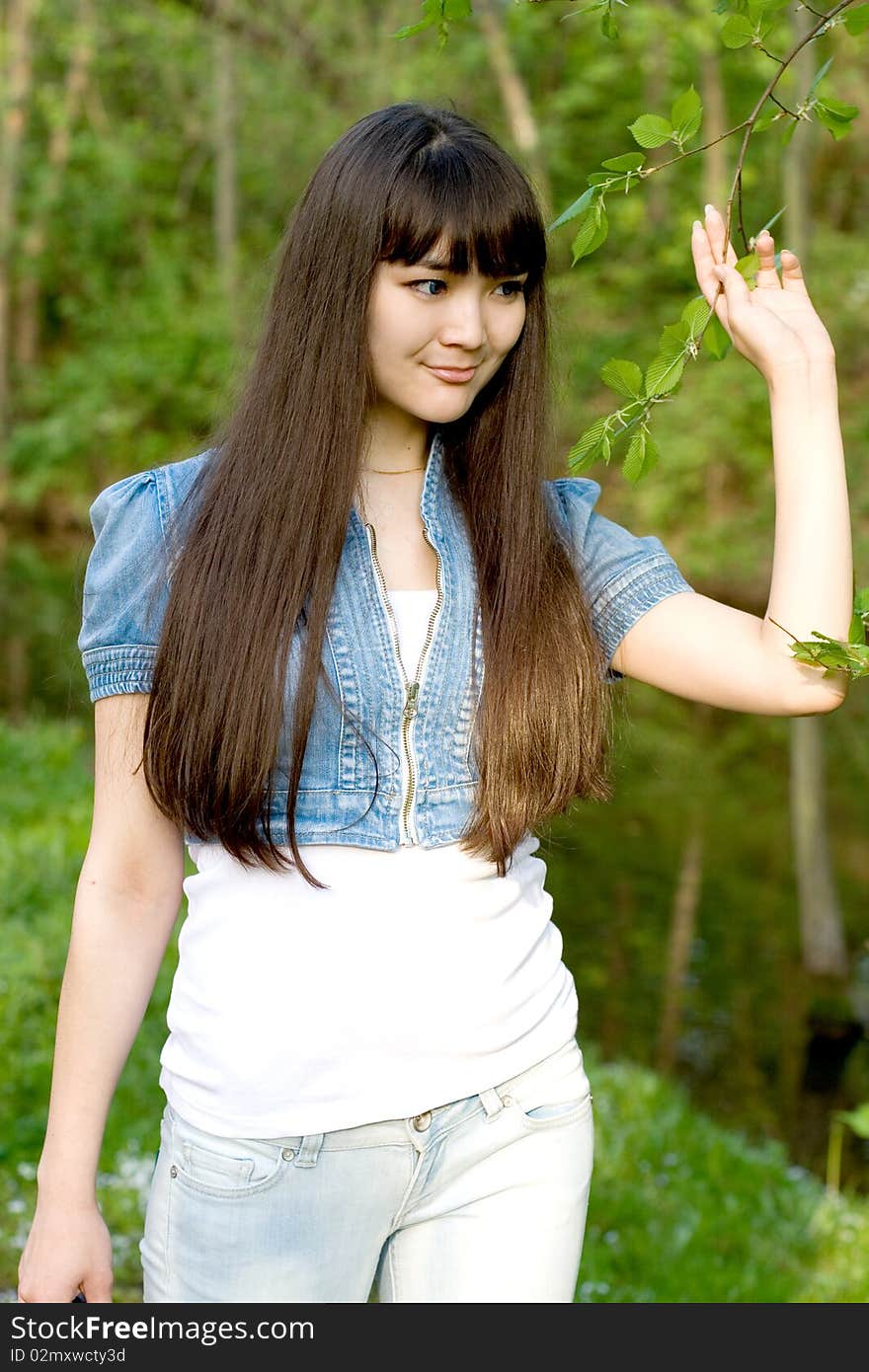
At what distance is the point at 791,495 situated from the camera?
5.37 ft

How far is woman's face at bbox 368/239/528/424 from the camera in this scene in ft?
5.41

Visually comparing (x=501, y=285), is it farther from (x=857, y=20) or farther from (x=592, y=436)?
(x=857, y=20)

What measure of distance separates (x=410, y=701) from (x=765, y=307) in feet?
1.92

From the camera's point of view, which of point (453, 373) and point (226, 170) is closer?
point (453, 373)

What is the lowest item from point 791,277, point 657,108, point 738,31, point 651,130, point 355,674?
point 355,674

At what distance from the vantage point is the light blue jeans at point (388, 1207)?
1.56m

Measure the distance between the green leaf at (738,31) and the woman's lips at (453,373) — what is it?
17.4 inches

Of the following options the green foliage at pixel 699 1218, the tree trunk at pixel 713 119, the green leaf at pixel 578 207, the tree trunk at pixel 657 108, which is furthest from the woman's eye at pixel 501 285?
the tree trunk at pixel 657 108

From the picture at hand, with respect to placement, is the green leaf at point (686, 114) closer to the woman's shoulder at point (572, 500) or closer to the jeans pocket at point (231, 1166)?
the woman's shoulder at point (572, 500)

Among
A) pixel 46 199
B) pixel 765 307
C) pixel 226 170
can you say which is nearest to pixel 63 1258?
pixel 765 307

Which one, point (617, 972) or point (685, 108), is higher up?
point (685, 108)
